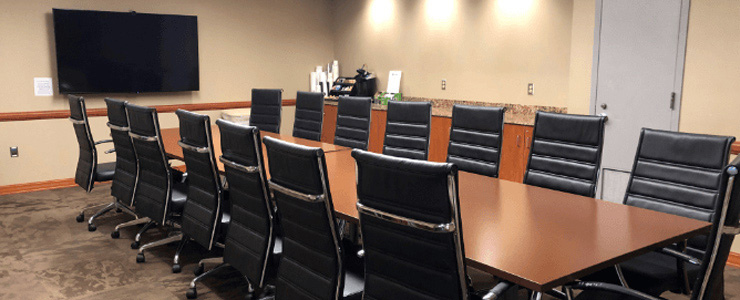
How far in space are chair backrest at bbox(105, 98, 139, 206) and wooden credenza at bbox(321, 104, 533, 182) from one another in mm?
2861

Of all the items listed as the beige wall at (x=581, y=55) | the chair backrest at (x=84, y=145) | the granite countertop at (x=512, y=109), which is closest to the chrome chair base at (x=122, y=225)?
the chair backrest at (x=84, y=145)

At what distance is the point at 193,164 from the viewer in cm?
343

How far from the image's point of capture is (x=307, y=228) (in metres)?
2.41

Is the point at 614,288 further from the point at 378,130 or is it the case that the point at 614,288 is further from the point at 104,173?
the point at 378,130

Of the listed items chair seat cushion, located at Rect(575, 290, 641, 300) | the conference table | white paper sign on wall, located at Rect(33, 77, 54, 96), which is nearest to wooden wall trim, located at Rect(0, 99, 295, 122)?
white paper sign on wall, located at Rect(33, 77, 54, 96)

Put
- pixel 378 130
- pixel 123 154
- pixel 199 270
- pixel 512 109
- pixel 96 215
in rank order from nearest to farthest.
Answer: pixel 199 270 < pixel 123 154 < pixel 96 215 < pixel 512 109 < pixel 378 130

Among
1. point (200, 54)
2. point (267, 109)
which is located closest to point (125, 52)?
point (200, 54)

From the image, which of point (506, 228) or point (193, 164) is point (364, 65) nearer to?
point (193, 164)

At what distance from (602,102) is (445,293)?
11.4 ft

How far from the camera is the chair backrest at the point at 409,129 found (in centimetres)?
432

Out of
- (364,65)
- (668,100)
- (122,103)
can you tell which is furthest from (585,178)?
(364,65)

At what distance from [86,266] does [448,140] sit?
11.2 feet

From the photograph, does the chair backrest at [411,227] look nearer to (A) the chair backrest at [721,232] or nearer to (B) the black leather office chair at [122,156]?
(A) the chair backrest at [721,232]

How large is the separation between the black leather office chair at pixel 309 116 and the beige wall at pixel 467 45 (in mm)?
1893
